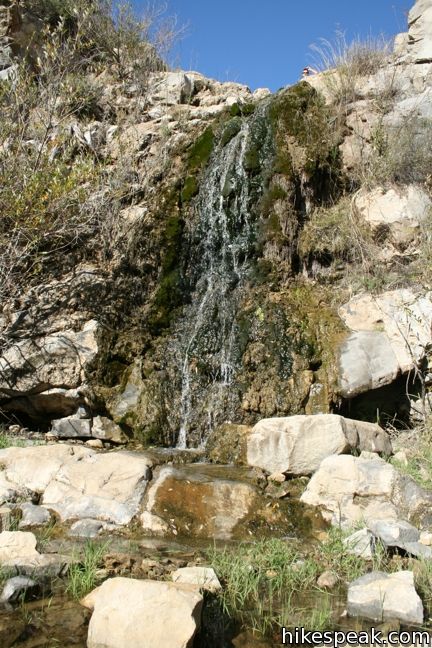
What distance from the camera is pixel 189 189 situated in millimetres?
8227

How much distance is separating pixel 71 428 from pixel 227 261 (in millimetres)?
2868

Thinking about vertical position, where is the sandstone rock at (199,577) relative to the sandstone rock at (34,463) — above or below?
below

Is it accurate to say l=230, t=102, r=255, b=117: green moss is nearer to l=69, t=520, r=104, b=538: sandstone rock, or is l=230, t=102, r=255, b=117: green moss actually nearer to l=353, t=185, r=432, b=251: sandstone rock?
l=353, t=185, r=432, b=251: sandstone rock

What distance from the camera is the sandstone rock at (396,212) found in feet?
24.6

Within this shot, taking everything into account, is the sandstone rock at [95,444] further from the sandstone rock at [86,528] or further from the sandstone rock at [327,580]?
the sandstone rock at [327,580]

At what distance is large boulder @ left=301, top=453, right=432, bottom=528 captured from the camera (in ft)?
14.0

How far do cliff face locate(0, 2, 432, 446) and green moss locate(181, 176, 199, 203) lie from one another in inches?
0.9

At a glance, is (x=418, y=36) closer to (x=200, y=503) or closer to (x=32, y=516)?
(x=200, y=503)

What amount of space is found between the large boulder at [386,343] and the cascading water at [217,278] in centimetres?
131

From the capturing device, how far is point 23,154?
23.3ft

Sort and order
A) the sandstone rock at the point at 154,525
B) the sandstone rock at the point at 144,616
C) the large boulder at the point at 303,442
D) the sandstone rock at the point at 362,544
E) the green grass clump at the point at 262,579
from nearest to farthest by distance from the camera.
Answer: the sandstone rock at the point at 144,616
the green grass clump at the point at 262,579
the sandstone rock at the point at 362,544
the sandstone rock at the point at 154,525
the large boulder at the point at 303,442

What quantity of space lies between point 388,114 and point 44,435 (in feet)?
22.4

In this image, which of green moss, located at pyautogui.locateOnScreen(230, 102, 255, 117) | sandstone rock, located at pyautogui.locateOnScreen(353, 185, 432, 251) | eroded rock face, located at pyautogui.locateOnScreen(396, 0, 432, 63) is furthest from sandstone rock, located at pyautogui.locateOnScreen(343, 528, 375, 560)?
eroded rock face, located at pyautogui.locateOnScreen(396, 0, 432, 63)

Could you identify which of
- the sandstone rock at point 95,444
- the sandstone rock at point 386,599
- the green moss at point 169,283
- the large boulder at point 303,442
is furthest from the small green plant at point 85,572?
the green moss at point 169,283
